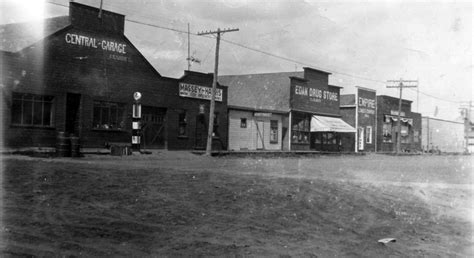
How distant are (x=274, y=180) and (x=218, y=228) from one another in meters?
6.07

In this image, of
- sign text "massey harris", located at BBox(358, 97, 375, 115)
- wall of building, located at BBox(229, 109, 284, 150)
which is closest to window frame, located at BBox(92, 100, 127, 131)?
wall of building, located at BBox(229, 109, 284, 150)

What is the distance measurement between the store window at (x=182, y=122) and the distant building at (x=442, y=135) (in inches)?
1639

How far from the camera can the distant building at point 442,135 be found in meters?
66.1

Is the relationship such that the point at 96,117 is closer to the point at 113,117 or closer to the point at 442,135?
the point at 113,117

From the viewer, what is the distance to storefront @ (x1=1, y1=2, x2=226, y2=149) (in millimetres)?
22656

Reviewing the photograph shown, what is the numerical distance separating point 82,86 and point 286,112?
19.6m

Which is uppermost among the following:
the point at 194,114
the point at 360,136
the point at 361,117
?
the point at 361,117

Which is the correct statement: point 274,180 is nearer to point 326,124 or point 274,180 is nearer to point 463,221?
point 463,221

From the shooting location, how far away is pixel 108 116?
26.6 m

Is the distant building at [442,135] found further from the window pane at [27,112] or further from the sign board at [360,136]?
the window pane at [27,112]

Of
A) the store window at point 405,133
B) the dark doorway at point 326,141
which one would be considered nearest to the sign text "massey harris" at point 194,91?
the dark doorway at point 326,141

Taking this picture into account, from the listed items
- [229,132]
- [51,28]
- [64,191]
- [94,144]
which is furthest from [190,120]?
[64,191]

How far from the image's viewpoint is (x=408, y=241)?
8023mm

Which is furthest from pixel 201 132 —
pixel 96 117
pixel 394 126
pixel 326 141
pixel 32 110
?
pixel 394 126
